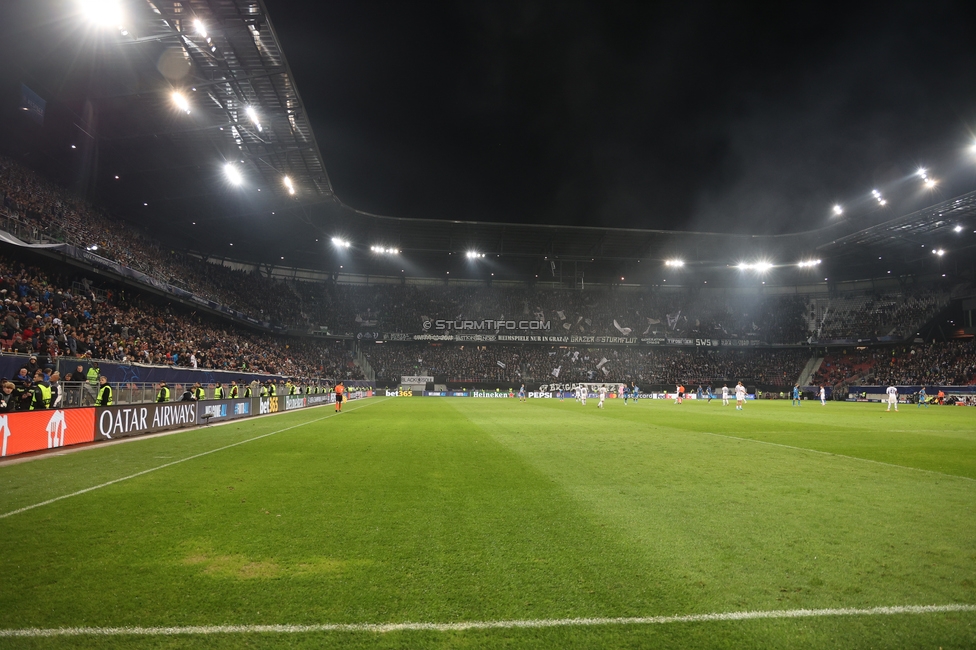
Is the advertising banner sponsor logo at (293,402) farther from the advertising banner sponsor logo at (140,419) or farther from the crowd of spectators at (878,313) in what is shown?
the crowd of spectators at (878,313)

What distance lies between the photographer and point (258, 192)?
3781 centimetres

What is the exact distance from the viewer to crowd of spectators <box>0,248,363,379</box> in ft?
67.8

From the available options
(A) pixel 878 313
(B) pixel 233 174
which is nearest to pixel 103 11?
(B) pixel 233 174

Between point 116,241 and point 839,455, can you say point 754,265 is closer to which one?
point 839,455

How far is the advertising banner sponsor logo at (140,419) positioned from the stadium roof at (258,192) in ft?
50.2

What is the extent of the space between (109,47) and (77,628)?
2600 cm

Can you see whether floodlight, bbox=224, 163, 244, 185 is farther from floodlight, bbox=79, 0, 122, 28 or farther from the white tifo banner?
the white tifo banner

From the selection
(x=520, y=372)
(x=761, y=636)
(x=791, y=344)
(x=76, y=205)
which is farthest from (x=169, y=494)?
(x=791, y=344)

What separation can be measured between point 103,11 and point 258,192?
1895 cm

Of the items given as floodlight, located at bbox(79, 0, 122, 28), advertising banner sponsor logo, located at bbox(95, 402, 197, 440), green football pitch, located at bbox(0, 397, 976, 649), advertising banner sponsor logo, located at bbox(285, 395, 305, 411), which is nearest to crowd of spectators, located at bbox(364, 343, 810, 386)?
advertising banner sponsor logo, located at bbox(285, 395, 305, 411)

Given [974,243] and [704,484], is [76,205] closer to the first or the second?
[704,484]

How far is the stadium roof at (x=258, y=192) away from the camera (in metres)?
21.5

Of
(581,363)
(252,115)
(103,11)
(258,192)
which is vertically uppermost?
(103,11)

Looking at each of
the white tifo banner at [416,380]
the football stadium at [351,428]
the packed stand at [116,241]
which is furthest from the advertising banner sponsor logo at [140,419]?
the white tifo banner at [416,380]
